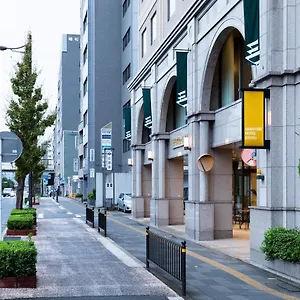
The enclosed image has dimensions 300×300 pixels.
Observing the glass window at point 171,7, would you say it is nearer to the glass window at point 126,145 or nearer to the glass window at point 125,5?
the glass window at point 126,145

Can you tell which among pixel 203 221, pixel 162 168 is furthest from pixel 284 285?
pixel 162 168

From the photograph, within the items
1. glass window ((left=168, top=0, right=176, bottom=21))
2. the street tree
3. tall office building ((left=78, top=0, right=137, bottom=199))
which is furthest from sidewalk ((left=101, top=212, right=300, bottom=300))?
tall office building ((left=78, top=0, right=137, bottom=199))

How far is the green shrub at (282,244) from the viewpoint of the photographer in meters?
11.6

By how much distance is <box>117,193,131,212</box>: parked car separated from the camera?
4038 cm

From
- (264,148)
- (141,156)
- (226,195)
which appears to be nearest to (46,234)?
(226,195)

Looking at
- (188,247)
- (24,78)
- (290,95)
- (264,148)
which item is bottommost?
(188,247)

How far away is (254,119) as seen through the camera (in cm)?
Result: 1355

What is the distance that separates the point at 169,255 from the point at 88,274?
75.9 inches

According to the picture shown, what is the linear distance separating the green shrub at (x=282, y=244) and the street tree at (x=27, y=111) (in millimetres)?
14447

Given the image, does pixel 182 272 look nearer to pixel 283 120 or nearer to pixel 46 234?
pixel 283 120

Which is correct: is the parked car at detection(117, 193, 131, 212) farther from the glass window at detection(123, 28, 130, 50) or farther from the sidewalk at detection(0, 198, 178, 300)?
the sidewalk at detection(0, 198, 178, 300)

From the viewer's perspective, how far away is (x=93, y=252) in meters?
15.4

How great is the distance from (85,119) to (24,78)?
4027 cm

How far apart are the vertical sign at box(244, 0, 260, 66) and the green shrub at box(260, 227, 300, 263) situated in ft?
14.8
